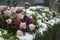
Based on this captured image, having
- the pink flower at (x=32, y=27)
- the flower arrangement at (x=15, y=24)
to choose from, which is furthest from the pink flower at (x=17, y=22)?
the pink flower at (x=32, y=27)

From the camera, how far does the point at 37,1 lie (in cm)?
730

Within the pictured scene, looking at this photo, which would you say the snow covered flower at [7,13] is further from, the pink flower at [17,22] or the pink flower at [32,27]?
the pink flower at [32,27]

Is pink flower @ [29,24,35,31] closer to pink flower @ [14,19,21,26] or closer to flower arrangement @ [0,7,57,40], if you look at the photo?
flower arrangement @ [0,7,57,40]

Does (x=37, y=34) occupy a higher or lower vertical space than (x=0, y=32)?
lower

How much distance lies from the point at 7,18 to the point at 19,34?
1.24 feet

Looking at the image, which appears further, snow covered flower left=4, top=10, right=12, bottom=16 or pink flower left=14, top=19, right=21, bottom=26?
snow covered flower left=4, top=10, right=12, bottom=16

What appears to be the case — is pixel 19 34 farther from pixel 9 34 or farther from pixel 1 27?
pixel 1 27

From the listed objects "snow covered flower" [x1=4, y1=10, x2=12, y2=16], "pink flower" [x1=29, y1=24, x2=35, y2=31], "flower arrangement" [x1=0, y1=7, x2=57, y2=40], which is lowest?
"pink flower" [x1=29, y1=24, x2=35, y2=31]

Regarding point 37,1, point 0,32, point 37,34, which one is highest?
point 0,32

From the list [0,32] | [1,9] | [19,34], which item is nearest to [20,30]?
[19,34]

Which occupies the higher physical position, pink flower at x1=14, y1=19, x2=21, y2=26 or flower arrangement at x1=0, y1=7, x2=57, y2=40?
pink flower at x1=14, y1=19, x2=21, y2=26

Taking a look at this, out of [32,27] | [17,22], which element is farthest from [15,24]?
[32,27]

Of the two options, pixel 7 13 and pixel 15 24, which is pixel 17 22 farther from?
pixel 7 13

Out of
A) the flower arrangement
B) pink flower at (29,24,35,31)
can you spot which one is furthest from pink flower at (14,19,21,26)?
pink flower at (29,24,35,31)
